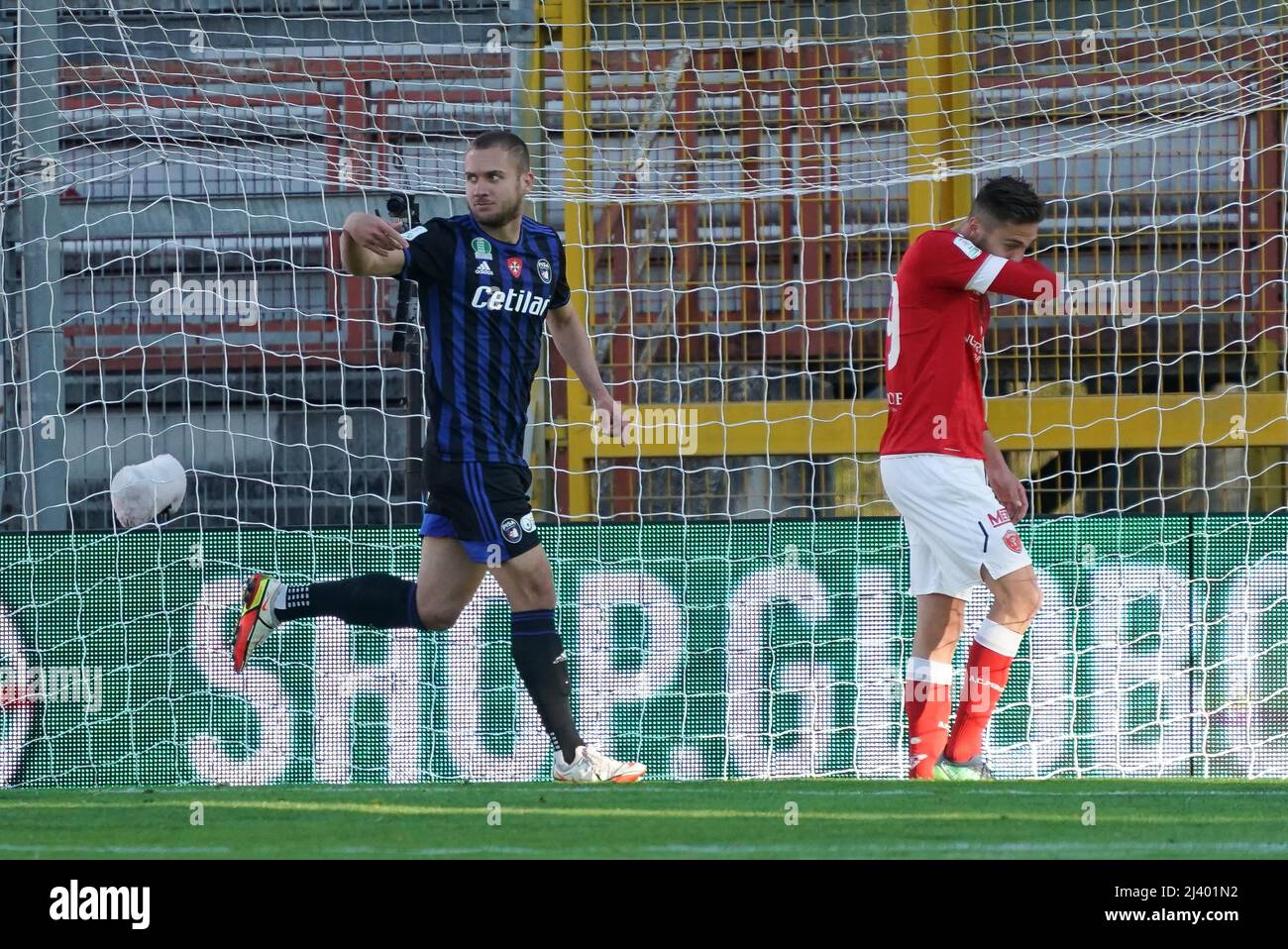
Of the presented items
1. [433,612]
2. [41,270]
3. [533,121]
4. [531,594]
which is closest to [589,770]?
[531,594]

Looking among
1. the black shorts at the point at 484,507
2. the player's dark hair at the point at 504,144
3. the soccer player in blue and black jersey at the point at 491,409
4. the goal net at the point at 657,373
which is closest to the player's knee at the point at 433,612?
the soccer player in blue and black jersey at the point at 491,409

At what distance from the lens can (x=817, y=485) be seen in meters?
8.59

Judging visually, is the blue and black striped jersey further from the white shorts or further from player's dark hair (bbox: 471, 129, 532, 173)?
the white shorts

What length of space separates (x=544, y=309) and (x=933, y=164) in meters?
2.94

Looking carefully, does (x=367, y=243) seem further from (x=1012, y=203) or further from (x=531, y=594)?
(x=1012, y=203)

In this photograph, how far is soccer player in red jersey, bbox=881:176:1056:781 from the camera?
545 centimetres

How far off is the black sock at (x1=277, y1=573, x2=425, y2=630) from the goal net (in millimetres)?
1093

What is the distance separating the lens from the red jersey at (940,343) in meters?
5.48

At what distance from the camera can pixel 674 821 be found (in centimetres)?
437

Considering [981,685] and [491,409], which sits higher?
[491,409]

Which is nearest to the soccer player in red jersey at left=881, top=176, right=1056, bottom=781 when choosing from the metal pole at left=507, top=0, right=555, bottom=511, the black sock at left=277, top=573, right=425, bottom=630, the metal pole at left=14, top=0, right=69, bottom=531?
the black sock at left=277, top=573, right=425, bottom=630

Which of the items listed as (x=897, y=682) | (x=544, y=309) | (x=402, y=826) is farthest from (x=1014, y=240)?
(x=402, y=826)

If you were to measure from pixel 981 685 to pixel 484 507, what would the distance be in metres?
1.47

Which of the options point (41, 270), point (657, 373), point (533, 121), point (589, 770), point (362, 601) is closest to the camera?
point (589, 770)
